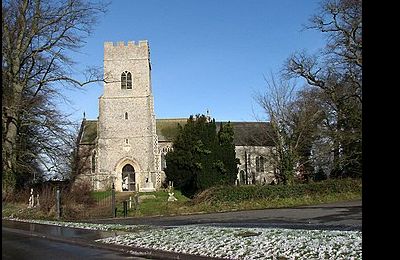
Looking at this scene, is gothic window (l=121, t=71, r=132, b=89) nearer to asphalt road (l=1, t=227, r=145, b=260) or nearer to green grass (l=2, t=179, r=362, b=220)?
green grass (l=2, t=179, r=362, b=220)

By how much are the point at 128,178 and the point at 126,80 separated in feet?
40.9

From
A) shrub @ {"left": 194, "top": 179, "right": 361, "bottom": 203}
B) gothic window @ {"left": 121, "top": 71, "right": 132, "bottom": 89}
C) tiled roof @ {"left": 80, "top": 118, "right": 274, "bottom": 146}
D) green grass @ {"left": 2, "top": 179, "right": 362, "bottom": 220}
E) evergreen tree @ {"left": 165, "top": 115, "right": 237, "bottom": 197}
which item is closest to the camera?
green grass @ {"left": 2, "top": 179, "right": 362, "bottom": 220}

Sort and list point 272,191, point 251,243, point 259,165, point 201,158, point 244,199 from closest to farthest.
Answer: point 251,243, point 244,199, point 272,191, point 201,158, point 259,165

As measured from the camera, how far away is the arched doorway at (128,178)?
57719 mm

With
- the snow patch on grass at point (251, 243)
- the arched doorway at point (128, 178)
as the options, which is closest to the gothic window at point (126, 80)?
the arched doorway at point (128, 178)

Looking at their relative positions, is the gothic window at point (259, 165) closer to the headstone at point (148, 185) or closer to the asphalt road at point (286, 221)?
the headstone at point (148, 185)

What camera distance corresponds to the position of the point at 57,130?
28469 millimetres

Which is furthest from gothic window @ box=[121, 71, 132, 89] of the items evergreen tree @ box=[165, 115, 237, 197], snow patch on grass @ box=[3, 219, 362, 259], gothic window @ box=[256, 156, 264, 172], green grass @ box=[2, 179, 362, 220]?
snow patch on grass @ box=[3, 219, 362, 259]

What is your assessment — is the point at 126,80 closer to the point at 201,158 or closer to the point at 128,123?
the point at 128,123

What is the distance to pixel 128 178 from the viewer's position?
2280 inches

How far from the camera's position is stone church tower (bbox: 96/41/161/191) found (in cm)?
5734

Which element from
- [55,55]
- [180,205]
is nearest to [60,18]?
[55,55]

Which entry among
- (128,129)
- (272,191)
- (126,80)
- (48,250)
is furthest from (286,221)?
(126,80)
